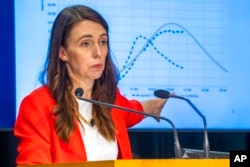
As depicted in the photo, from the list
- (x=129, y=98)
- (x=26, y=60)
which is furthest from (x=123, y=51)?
(x=26, y=60)

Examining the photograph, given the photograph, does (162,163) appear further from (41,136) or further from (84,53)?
(84,53)

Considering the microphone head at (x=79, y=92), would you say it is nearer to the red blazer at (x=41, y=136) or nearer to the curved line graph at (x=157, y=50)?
the red blazer at (x=41, y=136)

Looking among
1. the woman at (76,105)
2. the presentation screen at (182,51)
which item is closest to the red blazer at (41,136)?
the woman at (76,105)

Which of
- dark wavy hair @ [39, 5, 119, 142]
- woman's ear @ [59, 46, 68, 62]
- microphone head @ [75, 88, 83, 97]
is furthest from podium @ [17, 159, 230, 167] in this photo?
woman's ear @ [59, 46, 68, 62]

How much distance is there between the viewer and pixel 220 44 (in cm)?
277

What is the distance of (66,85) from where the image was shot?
2.52 m

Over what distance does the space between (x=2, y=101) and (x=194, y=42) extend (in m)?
0.88

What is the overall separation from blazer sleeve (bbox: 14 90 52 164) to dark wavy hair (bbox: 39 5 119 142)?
0.15ft

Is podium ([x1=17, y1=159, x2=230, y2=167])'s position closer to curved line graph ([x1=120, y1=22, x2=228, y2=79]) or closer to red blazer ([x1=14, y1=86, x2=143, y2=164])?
red blazer ([x1=14, y1=86, x2=143, y2=164])

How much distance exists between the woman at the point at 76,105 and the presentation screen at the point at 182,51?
0.17ft

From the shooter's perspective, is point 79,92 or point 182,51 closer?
point 79,92

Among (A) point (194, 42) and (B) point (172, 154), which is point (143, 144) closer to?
(B) point (172, 154)

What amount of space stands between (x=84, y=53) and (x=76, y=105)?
22cm

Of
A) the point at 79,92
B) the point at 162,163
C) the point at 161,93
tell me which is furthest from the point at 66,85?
the point at 162,163
